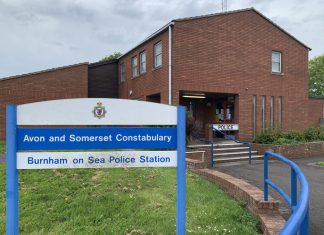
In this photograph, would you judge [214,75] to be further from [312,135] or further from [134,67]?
[312,135]

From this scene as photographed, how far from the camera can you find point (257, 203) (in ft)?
18.4

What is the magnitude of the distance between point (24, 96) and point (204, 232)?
18.2 metres

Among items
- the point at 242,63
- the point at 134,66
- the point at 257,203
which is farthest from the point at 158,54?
the point at 257,203

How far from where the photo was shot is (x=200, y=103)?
21.2m

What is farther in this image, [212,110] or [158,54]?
[212,110]

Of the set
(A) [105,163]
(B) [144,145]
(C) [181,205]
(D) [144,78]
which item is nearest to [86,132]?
(A) [105,163]

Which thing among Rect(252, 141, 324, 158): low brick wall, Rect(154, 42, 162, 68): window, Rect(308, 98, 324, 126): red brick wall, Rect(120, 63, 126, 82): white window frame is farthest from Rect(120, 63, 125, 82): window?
→ Rect(308, 98, 324, 126): red brick wall

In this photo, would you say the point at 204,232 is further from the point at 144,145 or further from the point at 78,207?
the point at 78,207

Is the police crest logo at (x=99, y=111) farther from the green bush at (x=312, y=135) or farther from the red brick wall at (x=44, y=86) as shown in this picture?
the red brick wall at (x=44, y=86)

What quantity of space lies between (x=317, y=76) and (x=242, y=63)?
138ft

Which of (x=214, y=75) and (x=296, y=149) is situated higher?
(x=214, y=75)

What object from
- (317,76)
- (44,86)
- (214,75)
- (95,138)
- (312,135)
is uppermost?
(317,76)

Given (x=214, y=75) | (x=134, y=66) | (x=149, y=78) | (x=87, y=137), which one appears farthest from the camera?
(x=134, y=66)

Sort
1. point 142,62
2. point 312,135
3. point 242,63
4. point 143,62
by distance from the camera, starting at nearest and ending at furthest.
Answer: point 242,63 < point 312,135 < point 143,62 < point 142,62
